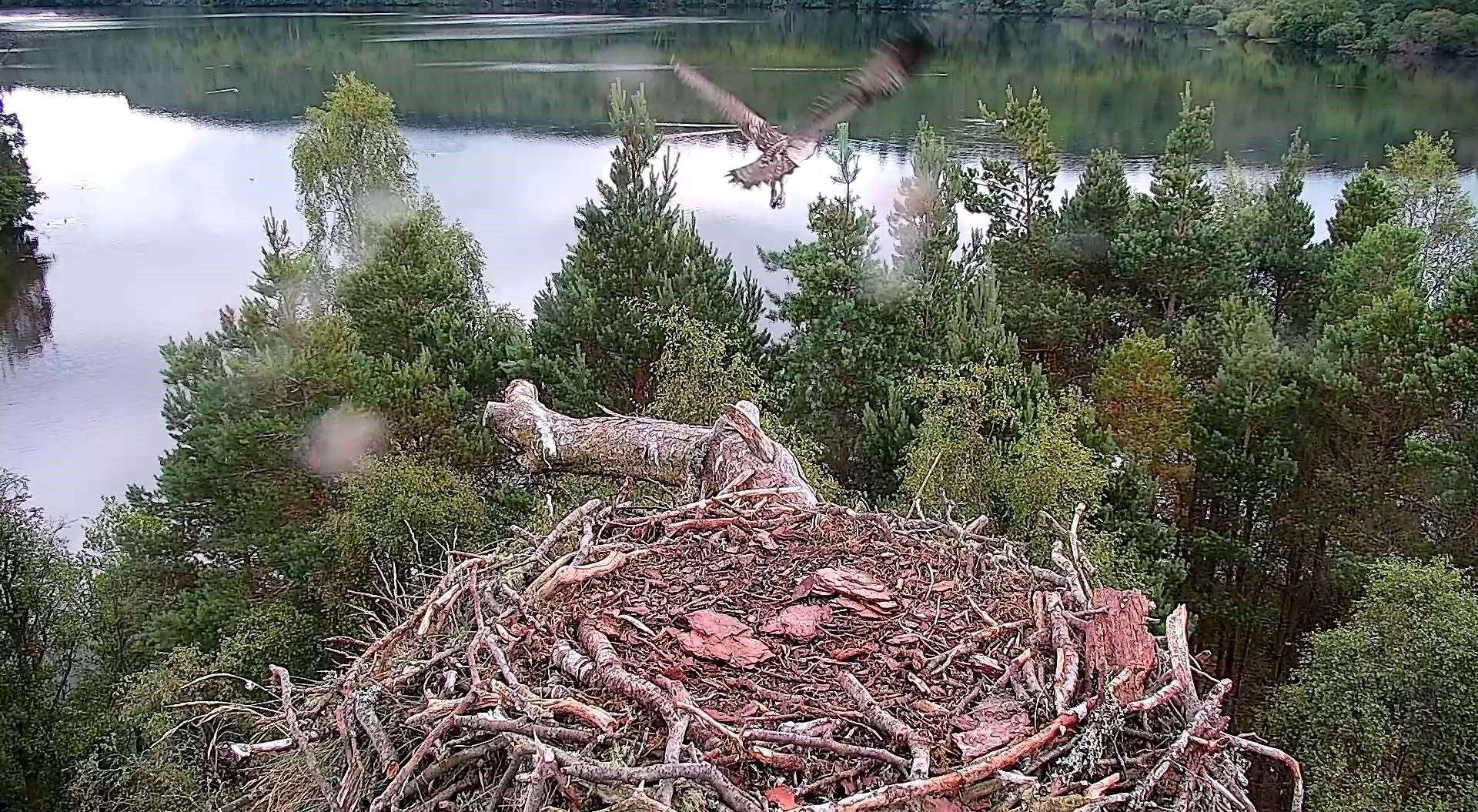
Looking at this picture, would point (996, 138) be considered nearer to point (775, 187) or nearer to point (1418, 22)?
point (1418, 22)

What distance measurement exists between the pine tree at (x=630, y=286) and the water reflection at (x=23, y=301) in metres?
18.0

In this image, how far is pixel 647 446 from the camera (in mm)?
6797

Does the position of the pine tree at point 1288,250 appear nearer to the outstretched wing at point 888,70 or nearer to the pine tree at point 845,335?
the pine tree at point 845,335

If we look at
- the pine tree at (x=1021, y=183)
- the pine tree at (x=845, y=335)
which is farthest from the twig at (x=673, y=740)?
the pine tree at (x=1021, y=183)

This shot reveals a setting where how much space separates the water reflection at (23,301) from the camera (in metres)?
27.3

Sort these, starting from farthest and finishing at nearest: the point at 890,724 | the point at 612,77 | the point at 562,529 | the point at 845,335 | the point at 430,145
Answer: the point at 430,145 < the point at 845,335 < the point at 612,77 < the point at 562,529 < the point at 890,724

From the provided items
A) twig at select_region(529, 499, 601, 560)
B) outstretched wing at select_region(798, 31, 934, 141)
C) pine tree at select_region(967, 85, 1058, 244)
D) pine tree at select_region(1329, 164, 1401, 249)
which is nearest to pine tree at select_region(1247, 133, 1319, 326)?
pine tree at select_region(1329, 164, 1401, 249)

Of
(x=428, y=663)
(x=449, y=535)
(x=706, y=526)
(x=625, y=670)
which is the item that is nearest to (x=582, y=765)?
(x=625, y=670)

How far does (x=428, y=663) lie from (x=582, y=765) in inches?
39.7

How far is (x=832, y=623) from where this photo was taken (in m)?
4.34

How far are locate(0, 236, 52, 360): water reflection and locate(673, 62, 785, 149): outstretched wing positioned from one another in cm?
2787

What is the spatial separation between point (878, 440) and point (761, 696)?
33.5 feet

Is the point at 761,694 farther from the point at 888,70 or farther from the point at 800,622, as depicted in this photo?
the point at 888,70

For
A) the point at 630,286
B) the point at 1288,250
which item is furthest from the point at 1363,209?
the point at 630,286
